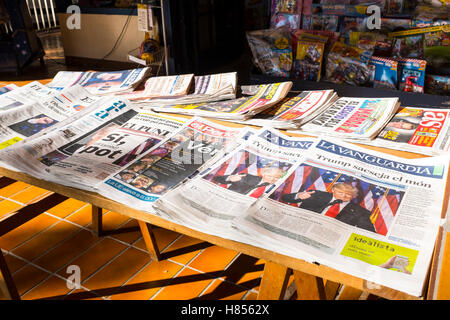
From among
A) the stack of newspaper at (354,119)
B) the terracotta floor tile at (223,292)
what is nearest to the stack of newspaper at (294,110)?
the stack of newspaper at (354,119)

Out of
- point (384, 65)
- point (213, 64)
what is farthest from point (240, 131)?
point (213, 64)

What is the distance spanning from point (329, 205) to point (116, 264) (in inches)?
40.0

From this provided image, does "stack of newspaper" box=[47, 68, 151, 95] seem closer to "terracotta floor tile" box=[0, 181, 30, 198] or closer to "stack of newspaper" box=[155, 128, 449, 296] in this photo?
"stack of newspaper" box=[155, 128, 449, 296]

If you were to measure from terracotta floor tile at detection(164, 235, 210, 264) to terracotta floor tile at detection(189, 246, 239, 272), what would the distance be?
3cm

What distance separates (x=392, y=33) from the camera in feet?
6.27

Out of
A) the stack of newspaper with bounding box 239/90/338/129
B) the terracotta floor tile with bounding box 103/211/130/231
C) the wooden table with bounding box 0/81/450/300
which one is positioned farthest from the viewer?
the terracotta floor tile with bounding box 103/211/130/231

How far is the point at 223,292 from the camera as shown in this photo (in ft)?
4.23

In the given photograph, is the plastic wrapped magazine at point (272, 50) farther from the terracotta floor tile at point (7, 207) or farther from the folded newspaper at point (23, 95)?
the terracotta floor tile at point (7, 207)

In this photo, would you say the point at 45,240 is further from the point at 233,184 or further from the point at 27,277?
the point at 233,184

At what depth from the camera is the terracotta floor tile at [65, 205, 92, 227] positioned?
1.66 meters

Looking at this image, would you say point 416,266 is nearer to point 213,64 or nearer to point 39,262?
point 39,262

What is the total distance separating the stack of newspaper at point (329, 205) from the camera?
0.55 metres

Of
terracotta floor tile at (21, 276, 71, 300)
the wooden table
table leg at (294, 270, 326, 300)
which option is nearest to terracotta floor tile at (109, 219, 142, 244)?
terracotta floor tile at (21, 276, 71, 300)
